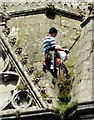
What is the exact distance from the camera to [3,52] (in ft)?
55.0

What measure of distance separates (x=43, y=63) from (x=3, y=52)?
141 cm

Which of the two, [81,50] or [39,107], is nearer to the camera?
[39,107]

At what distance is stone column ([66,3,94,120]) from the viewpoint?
47.0ft

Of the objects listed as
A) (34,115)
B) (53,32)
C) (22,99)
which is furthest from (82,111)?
(53,32)

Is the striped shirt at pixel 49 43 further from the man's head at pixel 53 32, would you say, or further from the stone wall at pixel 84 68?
the stone wall at pixel 84 68

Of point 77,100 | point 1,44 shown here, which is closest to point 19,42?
point 1,44

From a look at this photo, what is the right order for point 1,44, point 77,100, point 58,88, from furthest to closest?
1. point 1,44
2. point 58,88
3. point 77,100

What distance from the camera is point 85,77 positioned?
49.6ft

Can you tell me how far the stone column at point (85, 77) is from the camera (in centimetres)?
1434

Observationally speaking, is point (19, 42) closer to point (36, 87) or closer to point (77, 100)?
point (36, 87)

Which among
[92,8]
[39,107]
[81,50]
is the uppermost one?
[92,8]

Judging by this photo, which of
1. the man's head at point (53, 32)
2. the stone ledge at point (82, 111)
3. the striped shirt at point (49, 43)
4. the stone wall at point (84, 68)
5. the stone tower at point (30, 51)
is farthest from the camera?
the man's head at point (53, 32)

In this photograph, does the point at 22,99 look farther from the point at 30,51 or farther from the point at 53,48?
the point at 30,51

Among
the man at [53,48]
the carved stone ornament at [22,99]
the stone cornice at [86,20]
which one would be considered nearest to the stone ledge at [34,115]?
the carved stone ornament at [22,99]
